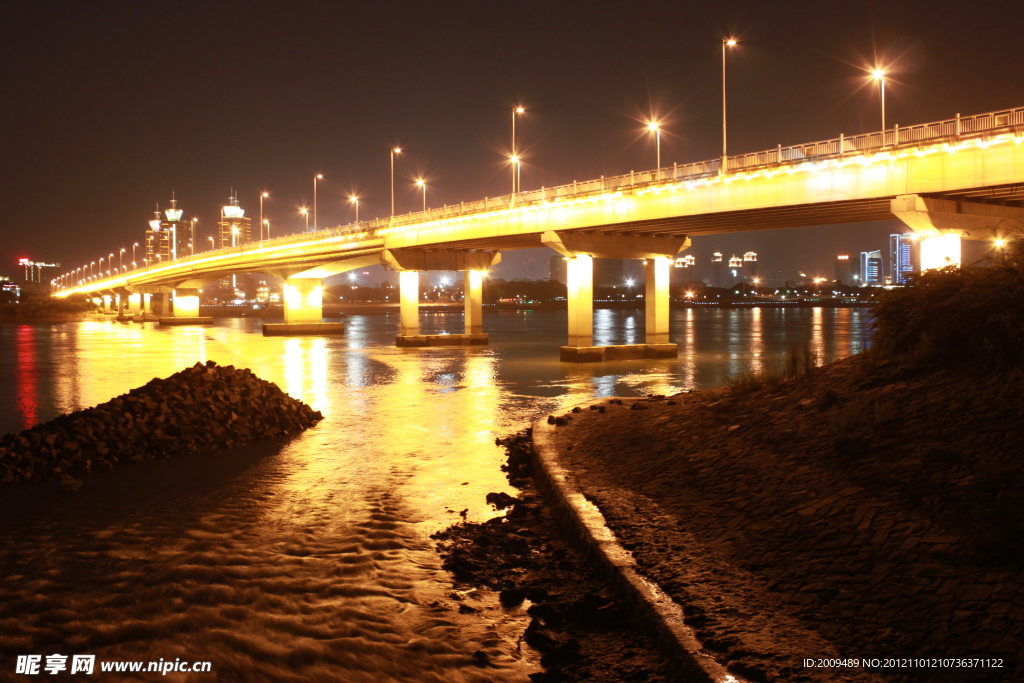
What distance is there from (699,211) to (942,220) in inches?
390

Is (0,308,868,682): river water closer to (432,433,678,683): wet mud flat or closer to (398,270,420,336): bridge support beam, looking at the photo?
(432,433,678,683): wet mud flat

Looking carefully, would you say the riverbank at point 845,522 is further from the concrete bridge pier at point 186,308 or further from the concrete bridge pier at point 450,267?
the concrete bridge pier at point 186,308

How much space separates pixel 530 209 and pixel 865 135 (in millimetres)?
19861

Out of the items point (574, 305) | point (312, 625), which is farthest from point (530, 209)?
point (312, 625)

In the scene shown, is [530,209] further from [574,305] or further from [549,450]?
[549,450]

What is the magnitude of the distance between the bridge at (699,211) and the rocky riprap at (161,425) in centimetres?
1344

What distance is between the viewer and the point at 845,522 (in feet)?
21.9

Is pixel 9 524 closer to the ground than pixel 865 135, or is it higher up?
closer to the ground

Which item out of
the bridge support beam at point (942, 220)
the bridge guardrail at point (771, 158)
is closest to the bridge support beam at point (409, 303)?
the bridge guardrail at point (771, 158)

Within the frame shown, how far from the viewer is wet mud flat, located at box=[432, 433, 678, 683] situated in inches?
226

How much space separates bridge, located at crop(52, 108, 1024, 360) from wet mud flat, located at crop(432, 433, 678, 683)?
7.56 meters

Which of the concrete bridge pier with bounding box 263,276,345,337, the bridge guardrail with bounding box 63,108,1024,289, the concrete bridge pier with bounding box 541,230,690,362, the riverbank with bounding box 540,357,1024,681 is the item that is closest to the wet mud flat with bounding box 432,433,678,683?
the riverbank with bounding box 540,357,1024,681

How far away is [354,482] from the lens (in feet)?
40.3

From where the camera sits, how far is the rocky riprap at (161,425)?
13.2 m
